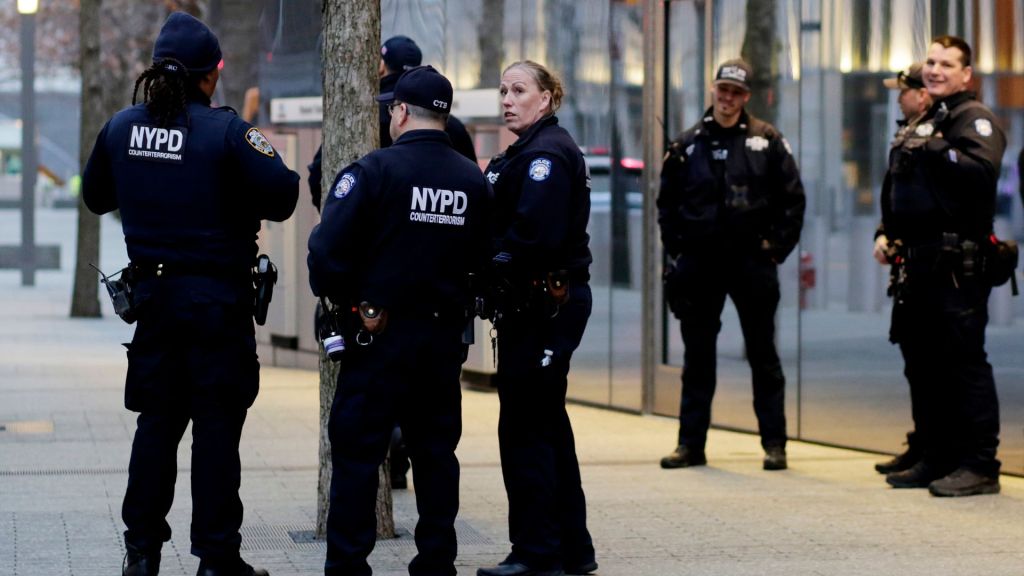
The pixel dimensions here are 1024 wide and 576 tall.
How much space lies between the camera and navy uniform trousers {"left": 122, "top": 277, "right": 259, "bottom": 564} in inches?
236

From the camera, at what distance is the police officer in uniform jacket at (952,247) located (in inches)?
320

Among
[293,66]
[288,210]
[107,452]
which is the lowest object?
[107,452]

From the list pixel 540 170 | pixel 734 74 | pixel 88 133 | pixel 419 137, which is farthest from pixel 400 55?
pixel 88 133

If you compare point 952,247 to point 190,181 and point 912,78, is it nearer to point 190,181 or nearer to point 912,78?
point 912,78

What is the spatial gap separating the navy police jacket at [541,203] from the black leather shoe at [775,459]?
2861 mm

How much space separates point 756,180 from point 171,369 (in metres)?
3.76

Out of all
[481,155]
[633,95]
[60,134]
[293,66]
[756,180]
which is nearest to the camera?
[756,180]

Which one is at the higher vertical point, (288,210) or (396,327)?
(288,210)

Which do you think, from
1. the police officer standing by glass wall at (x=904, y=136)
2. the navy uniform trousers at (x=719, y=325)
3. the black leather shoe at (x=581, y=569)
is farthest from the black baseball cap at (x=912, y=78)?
the black leather shoe at (x=581, y=569)

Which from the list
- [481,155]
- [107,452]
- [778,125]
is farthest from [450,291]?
[481,155]

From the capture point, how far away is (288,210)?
6.13 meters

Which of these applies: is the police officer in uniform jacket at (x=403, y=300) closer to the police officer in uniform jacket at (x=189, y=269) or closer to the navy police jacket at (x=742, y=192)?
the police officer in uniform jacket at (x=189, y=269)

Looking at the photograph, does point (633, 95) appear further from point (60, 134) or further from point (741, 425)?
point (60, 134)

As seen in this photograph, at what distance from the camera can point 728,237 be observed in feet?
29.2
